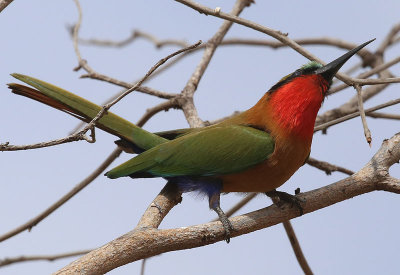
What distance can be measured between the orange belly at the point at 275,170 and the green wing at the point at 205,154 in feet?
0.13

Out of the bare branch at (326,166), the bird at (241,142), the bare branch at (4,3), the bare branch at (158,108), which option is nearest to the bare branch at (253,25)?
the bird at (241,142)

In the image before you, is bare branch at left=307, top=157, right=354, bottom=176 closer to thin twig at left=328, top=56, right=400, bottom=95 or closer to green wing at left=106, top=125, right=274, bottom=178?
thin twig at left=328, top=56, right=400, bottom=95

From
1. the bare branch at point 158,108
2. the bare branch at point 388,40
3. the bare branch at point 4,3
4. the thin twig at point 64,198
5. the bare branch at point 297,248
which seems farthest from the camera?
the bare branch at point 388,40

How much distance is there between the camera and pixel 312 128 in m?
3.47

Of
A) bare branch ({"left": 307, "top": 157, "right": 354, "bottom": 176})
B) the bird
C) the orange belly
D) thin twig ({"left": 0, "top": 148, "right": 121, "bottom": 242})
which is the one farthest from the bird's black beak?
thin twig ({"left": 0, "top": 148, "right": 121, "bottom": 242})

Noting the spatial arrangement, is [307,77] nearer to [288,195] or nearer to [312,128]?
[312,128]

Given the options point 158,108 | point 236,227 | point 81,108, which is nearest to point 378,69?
point 158,108

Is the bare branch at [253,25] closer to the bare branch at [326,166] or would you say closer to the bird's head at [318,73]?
the bird's head at [318,73]

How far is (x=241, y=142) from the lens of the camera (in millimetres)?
3455

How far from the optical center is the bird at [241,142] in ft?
10.9

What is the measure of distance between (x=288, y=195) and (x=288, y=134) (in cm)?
38

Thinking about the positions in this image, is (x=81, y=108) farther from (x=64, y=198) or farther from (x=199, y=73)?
(x=199, y=73)

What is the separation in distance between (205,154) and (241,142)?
0.72 ft

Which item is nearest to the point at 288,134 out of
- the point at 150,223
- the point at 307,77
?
the point at 307,77
